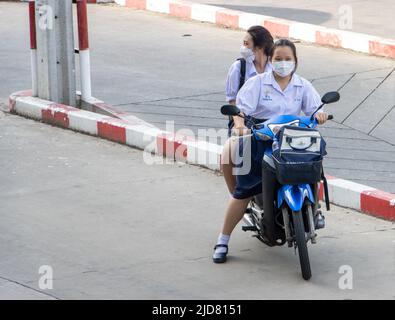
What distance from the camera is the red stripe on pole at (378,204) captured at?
25.9ft

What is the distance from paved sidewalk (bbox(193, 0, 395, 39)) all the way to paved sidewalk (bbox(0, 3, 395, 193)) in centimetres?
102

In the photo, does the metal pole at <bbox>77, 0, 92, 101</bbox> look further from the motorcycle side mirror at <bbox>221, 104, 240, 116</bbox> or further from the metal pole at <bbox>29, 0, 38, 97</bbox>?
the motorcycle side mirror at <bbox>221, 104, 240, 116</bbox>

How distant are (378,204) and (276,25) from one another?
21.3 feet

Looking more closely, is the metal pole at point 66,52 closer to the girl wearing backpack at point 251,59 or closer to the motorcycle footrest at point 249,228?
the girl wearing backpack at point 251,59

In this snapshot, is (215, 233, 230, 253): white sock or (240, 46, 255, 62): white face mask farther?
(240, 46, 255, 62): white face mask

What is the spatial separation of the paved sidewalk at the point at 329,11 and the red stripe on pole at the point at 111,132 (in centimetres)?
496

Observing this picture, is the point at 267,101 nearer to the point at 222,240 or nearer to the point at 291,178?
the point at 291,178

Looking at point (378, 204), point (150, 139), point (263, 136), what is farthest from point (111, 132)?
point (263, 136)

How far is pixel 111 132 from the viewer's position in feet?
32.9

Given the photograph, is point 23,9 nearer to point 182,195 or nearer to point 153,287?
point 182,195

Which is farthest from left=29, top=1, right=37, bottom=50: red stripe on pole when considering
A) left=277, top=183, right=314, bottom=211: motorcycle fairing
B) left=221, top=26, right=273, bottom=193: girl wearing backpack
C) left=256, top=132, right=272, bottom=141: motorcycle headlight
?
left=277, top=183, right=314, bottom=211: motorcycle fairing

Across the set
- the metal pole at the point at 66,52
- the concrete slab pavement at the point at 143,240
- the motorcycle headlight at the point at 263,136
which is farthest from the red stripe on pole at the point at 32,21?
the motorcycle headlight at the point at 263,136

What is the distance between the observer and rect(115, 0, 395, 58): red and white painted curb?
13.0 metres
